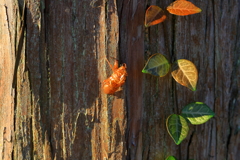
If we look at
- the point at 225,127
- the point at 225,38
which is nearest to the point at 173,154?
the point at 225,127

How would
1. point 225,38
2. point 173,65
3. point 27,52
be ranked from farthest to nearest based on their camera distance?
point 225,38 → point 173,65 → point 27,52

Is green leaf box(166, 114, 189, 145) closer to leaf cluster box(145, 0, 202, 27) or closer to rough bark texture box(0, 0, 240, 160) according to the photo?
rough bark texture box(0, 0, 240, 160)

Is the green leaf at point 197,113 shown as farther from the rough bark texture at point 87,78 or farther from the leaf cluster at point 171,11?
the leaf cluster at point 171,11

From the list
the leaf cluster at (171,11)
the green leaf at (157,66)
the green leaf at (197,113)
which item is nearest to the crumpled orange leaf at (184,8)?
the leaf cluster at (171,11)

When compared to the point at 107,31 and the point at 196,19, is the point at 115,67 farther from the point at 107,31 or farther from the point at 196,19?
the point at 196,19

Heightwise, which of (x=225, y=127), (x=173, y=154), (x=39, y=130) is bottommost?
(x=173, y=154)

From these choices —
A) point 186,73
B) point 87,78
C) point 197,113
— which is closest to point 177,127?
point 197,113
